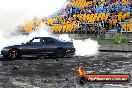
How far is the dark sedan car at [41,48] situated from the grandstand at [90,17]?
31.8 feet

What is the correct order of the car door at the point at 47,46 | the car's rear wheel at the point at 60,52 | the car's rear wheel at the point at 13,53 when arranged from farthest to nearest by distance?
1. the car's rear wheel at the point at 60,52
2. the car door at the point at 47,46
3. the car's rear wheel at the point at 13,53

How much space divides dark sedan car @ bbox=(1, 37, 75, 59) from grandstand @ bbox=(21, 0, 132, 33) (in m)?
9.69

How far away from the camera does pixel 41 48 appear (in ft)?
66.5

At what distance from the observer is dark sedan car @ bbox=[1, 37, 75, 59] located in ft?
65.5

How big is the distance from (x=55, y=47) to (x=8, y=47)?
2.53 metres

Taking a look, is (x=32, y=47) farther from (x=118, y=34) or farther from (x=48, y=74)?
(x=118, y=34)

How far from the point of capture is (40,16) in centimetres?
3756

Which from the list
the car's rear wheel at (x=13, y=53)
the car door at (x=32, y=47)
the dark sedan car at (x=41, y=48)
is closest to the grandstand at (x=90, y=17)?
the dark sedan car at (x=41, y=48)

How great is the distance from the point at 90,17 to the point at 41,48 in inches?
521

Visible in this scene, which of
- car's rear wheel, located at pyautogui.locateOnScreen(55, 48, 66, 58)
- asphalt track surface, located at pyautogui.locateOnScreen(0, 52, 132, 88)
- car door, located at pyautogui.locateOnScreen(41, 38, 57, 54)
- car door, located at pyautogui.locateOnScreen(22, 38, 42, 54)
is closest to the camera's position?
asphalt track surface, located at pyautogui.locateOnScreen(0, 52, 132, 88)

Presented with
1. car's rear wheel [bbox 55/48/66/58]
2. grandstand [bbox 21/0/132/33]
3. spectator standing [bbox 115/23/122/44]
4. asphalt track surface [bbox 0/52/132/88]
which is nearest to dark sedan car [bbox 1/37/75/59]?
car's rear wheel [bbox 55/48/66/58]

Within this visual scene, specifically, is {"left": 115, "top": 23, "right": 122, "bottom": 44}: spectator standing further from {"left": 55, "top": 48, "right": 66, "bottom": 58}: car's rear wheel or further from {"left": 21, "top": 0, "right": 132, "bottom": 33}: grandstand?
{"left": 55, "top": 48, "right": 66, "bottom": 58}: car's rear wheel

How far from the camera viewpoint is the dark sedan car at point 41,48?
786 inches

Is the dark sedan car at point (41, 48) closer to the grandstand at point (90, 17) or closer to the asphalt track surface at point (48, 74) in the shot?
the asphalt track surface at point (48, 74)
